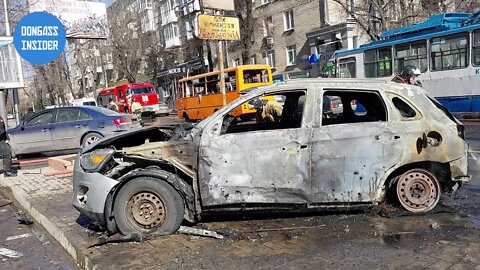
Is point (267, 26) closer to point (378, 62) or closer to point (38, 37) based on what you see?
point (378, 62)

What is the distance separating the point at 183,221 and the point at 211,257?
1.16 meters

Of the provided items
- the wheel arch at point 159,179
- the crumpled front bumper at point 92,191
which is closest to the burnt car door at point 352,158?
the wheel arch at point 159,179

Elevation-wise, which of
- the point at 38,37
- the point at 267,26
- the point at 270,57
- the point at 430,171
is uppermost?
the point at 267,26

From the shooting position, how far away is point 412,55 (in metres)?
16.7

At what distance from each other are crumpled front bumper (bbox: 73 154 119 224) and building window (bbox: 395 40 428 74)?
556 inches

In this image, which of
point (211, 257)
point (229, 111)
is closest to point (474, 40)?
point (229, 111)

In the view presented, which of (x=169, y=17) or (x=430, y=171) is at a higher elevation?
(x=169, y=17)

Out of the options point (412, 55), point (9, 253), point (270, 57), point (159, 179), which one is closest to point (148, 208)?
point (159, 179)

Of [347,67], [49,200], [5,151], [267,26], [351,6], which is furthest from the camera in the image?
[267,26]

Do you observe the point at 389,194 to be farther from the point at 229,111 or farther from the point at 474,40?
the point at 474,40

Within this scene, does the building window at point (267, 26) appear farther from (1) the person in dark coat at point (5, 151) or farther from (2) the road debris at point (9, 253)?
(2) the road debris at point (9, 253)

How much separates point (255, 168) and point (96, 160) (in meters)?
1.80

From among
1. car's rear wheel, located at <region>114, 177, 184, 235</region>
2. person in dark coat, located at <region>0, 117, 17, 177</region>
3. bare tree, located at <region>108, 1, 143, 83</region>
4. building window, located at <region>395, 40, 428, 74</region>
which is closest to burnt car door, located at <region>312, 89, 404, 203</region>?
car's rear wheel, located at <region>114, 177, 184, 235</region>

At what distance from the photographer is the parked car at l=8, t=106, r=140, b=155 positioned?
13180 millimetres
